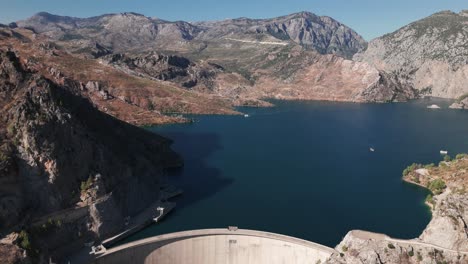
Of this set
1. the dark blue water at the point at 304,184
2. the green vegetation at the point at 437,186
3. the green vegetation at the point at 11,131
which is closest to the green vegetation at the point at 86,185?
the dark blue water at the point at 304,184

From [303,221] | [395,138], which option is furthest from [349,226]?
[395,138]

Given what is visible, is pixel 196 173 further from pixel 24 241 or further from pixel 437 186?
pixel 437 186

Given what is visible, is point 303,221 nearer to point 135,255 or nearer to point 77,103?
point 135,255

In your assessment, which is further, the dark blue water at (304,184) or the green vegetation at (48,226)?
the dark blue water at (304,184)

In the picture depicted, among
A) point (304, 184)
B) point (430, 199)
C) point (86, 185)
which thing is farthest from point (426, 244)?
point (86, 185)

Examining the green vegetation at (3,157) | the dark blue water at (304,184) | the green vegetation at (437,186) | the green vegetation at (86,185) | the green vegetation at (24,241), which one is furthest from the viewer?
the green vegetation at (437,186)

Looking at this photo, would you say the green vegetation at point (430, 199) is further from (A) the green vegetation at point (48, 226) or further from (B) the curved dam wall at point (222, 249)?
(A) the green vegetation at point (48, 226)

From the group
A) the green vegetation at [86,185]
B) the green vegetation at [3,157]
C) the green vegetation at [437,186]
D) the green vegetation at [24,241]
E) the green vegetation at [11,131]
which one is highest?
the green vegetation at [11,131]

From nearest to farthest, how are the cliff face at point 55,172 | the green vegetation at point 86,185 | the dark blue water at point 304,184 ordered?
the cliff face at point 55,172 → the green vegetation at point 86,185 → the dark blue water at point 304,184
